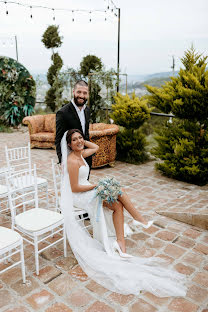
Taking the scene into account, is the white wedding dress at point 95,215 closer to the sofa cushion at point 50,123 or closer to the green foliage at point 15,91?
the sofa cushion at point 50,123

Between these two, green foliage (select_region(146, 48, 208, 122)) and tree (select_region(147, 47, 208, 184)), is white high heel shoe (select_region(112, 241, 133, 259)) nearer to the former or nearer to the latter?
tree (select_region(147, 47, 208, 184))

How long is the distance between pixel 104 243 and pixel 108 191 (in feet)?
1.90

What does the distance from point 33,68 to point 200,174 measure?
8.90m

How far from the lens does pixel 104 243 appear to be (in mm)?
2961

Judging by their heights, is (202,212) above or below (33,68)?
below

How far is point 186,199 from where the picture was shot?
4.59 metres

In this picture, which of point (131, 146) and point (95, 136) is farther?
point (131, 146)

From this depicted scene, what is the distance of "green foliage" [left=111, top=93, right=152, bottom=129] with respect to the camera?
632 cm

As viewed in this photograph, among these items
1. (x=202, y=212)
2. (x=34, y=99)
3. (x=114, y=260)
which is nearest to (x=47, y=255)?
(x=114, y=260)

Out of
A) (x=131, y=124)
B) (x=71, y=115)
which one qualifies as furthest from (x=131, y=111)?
(x=71, y=115)

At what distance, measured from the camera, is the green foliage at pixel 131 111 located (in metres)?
6.32

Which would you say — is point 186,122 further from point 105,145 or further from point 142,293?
point 142,293

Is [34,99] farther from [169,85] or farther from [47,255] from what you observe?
[47,255]

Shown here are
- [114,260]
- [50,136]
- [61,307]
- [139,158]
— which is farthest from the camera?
[50,136]
